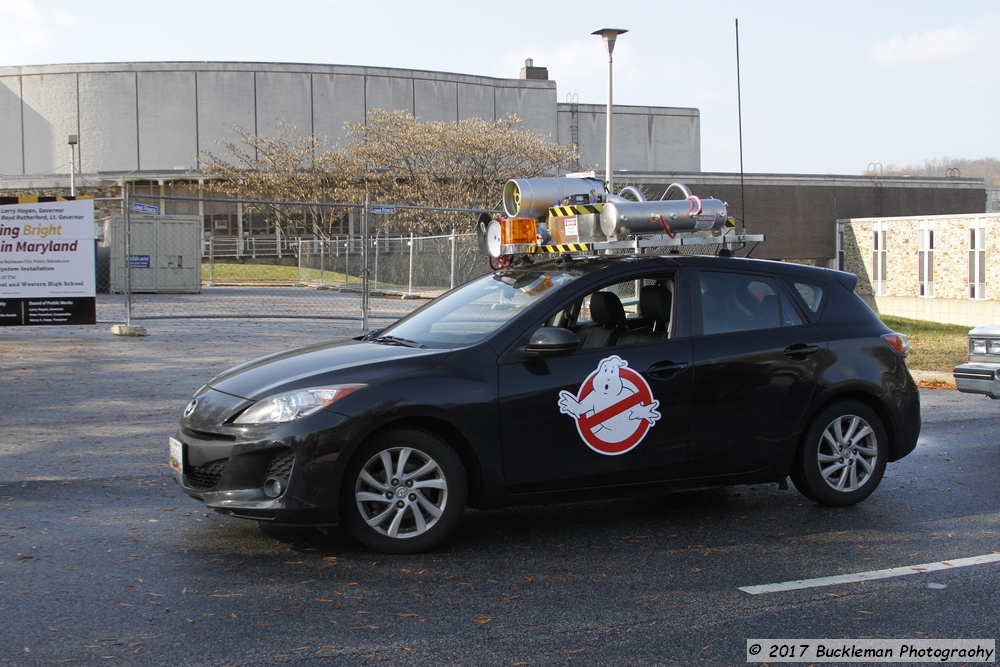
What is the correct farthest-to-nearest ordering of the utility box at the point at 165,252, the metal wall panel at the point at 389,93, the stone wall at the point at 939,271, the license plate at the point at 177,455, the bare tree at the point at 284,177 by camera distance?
the metal wall panel at the point at 389,93
the bare tree at the point at 284,177
the stone wall at the point at 939,271
the utility box at the point at 165,252
the license plate at the point at 177,455

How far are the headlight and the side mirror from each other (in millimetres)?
979

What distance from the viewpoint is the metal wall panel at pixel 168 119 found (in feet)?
200

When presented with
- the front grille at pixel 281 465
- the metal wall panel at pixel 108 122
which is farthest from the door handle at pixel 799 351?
the metal wall panel at pixel 108 122

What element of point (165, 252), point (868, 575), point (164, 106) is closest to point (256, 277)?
point (165, 252)

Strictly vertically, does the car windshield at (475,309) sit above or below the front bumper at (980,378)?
above

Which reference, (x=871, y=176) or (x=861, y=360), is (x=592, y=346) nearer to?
(x=861, y=360)

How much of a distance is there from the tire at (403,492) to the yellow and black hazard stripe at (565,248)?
1940 mm

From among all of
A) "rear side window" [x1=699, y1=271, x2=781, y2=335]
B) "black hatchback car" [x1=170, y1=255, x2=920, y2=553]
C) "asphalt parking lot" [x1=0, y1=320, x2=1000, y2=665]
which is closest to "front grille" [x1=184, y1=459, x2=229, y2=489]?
"black hatchback car" [x1=170, y1=255, x2=920, y2=553]

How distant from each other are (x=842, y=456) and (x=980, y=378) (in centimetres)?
316

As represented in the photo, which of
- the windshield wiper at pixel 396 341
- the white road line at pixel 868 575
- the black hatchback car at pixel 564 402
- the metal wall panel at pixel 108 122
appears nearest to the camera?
the white road line at pixel 868 575

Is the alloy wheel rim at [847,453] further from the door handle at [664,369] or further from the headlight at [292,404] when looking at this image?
the headlight at [292,404]

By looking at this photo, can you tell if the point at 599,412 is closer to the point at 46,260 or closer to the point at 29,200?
the point at 46,260

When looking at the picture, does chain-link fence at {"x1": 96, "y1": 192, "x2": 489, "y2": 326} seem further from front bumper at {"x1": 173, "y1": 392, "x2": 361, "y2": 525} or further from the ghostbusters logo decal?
front bumper at {"x1": 173, "y1": 392, "x2": 361, "y2": 525}

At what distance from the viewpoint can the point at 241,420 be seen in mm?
5168
